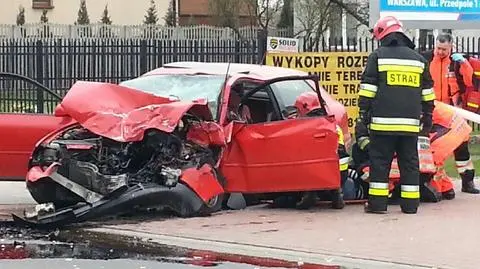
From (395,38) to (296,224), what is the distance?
2226 millimetres

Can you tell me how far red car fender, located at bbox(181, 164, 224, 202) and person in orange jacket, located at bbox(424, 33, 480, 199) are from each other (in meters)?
3.45

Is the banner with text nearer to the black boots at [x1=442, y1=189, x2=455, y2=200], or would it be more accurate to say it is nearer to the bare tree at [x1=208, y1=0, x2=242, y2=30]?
the black boots at [x1=442, y1=189, x2=455, y2=200]

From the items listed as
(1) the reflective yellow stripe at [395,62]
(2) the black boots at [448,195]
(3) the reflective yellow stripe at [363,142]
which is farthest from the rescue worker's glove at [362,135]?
(2) the black boots at [448,195]

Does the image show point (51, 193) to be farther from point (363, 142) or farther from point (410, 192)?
point (410, 192)

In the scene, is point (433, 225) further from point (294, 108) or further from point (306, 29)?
point (306, 29)

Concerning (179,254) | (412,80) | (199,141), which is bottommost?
(179,254)

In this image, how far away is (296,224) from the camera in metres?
9.45

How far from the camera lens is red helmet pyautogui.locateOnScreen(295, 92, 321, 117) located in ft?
34.3

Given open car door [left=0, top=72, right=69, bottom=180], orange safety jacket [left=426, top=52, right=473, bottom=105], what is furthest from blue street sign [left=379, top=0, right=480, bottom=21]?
open car door [left=0, top=72, right=69, bottom=180]

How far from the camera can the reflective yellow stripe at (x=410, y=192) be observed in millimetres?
10023

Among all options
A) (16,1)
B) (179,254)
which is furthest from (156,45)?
(16,1)

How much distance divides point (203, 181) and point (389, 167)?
199 cm

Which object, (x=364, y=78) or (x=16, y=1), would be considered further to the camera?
(x=16, y=1)

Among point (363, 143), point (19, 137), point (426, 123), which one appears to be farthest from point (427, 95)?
point (19, 137)
